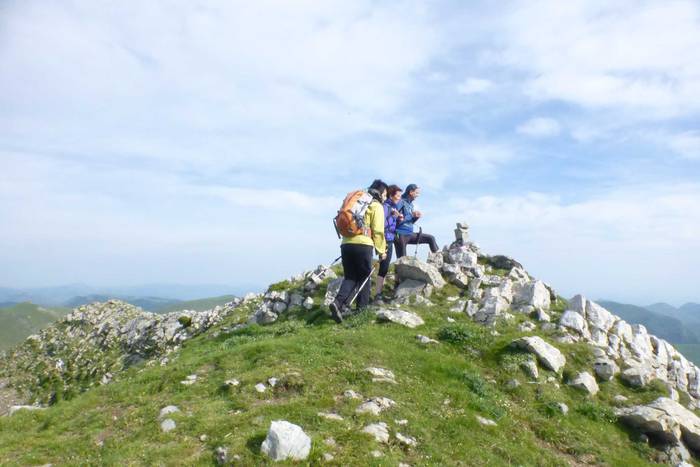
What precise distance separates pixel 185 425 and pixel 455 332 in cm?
1033

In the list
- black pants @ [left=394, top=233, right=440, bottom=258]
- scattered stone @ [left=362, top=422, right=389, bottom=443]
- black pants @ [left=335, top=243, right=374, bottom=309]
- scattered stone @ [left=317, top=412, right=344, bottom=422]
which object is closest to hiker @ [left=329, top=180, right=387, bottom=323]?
black pants @ [left=335, top=243, right=374, bottom=309]

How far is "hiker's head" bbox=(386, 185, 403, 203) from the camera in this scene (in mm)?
21734

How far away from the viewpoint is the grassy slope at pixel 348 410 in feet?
32.8

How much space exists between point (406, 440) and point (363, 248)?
8319 millimetres

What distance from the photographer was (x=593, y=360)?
16.5 meters

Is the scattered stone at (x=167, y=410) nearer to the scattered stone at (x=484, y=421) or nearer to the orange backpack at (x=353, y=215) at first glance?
the scattered stone at (x=484, y=421)

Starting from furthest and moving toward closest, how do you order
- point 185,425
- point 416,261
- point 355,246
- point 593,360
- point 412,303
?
point 416,261 → point 412,303 → point 355,246 → point 593,360 → point 185,425

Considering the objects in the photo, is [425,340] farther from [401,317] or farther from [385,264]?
[385,264]

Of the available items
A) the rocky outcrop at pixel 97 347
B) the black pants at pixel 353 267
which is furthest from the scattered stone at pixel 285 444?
the rocky outcrop at pixel 97 347

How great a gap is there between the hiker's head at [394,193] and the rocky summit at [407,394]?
3.59 metres

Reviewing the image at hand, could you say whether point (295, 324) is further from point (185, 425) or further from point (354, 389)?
point (185, 425)

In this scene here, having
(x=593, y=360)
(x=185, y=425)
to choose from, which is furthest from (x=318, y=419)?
(x=593, y=360)

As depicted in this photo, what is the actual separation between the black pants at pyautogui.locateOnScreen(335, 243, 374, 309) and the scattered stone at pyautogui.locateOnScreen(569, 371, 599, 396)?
831cm

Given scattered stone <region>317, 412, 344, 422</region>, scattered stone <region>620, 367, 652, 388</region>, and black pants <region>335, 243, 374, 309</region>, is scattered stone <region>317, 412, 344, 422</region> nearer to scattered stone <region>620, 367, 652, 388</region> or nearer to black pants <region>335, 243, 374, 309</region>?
black pants <region>335, 243, 374, 309</region>
